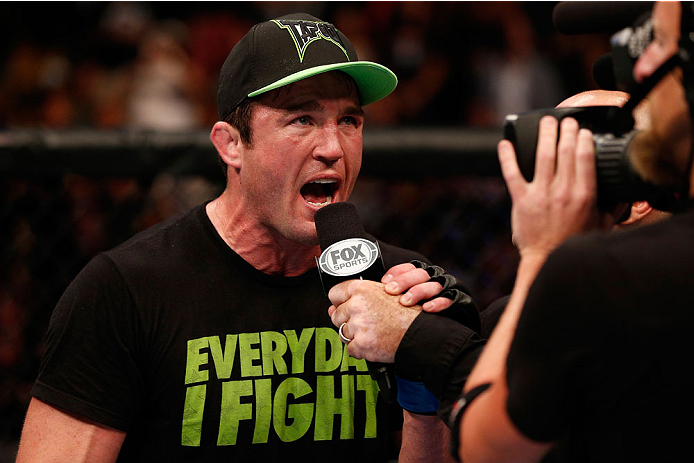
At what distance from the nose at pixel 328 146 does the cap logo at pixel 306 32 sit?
163mm

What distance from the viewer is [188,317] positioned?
1716 mm

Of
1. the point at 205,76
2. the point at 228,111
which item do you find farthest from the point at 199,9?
the point at 228,111

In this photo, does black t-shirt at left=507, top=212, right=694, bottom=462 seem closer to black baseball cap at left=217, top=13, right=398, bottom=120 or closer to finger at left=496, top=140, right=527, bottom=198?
finger at left=496, top=140, right=527, bottom=198

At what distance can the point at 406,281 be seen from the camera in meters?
1.39

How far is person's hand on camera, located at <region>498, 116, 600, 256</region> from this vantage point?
105 cm

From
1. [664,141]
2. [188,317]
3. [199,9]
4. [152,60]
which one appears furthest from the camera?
[199,9]

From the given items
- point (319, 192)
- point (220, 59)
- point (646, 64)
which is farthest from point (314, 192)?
point (220, 59)

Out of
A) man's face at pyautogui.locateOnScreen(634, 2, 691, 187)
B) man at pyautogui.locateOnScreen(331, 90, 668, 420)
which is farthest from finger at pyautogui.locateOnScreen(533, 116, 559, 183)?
man at pyautogui.locateOnScreen(331, 90, 668, 420)

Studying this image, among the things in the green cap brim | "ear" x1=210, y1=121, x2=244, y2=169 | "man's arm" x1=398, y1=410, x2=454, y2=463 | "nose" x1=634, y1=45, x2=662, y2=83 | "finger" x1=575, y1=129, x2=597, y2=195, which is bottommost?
"man's arm" x1=398, y1=410, x2=454, y2=463

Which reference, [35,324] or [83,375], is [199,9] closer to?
[35,324]

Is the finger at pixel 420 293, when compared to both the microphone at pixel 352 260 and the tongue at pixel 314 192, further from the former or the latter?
the tongue at pixel 314 192

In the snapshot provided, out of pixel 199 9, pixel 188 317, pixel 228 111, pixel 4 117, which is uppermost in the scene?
pixel 199 9

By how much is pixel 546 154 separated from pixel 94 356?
101 cm

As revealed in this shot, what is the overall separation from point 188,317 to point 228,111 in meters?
0.47
